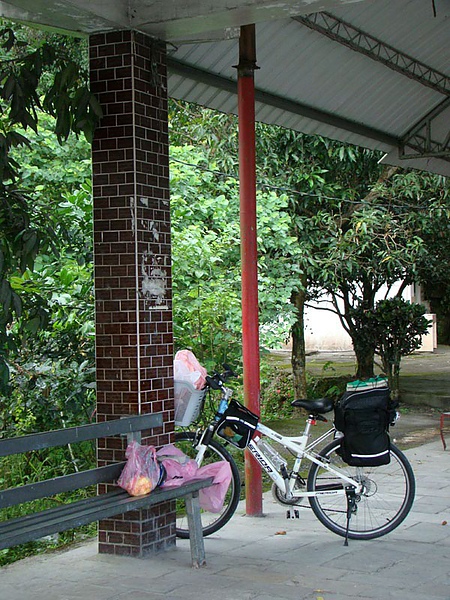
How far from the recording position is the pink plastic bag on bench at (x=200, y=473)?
5309mm

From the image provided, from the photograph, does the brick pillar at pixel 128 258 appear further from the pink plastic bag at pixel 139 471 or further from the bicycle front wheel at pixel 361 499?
the bicycle front wheel at pixel 361 499

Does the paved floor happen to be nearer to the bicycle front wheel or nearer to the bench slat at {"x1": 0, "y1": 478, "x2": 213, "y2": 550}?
the bicycle front wheel

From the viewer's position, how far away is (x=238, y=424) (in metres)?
5.76

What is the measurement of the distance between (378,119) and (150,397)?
6.35 metres

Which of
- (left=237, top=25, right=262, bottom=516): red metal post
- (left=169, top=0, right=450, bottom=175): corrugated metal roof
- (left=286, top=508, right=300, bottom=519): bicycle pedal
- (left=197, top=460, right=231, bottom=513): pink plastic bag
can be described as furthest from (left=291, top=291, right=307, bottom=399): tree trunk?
(left=197, top=460, right=231, bottom=513): pink plastic bag

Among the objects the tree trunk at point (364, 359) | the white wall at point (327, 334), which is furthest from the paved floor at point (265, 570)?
the white wall at point (327, 334)

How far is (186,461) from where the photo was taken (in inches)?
212

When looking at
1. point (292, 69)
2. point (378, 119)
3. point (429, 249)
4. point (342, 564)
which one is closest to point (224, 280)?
point (292, 69)

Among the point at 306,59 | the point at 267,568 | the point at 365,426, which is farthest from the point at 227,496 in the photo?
the point at 306,59

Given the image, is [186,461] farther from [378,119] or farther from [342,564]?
[378,119]

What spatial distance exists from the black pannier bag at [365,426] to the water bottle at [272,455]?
456 mm

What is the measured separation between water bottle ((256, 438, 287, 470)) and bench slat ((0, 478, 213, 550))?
658 mm

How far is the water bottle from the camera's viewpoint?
586 centimetres

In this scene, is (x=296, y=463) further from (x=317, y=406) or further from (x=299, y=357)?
(x=299, y=357)
